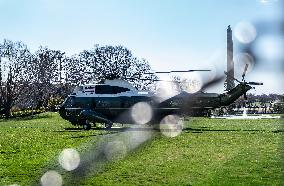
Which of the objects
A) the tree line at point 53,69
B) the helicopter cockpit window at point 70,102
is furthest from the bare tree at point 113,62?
the helicopter cockpit window at point 70,102

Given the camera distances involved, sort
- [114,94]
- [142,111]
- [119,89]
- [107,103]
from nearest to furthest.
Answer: [142,111] < [119,89] < [114,94] < [107,103]

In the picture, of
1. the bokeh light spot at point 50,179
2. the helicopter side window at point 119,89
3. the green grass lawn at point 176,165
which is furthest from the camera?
the helicopter side window at point 119,89

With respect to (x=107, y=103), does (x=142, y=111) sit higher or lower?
lower

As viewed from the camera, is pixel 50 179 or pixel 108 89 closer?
pixel 50 179

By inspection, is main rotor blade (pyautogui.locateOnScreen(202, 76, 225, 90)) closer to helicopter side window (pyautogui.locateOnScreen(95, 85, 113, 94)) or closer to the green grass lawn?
the green grass lawn

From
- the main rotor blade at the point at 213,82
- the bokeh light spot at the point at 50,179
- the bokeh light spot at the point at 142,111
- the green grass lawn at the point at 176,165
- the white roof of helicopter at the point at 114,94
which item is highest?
the white roof of helicopter at the point at 114,94

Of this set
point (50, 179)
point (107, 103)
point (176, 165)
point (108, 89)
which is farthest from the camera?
point (107, 103)

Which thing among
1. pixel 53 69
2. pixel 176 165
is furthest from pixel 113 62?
pixel 176 165

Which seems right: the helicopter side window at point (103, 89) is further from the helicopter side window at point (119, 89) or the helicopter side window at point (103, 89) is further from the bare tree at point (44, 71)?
the bare tree at point (44, 71)

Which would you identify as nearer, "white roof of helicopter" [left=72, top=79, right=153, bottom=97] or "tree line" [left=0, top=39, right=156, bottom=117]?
"white roof of helicopter" [left=72, top=79, right=153, bottom=97]

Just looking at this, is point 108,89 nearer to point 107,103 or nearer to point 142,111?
point 107,103

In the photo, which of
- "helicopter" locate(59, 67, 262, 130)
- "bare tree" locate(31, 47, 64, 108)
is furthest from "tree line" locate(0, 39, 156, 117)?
"helicopter" locate(59, 67, 262, 130)

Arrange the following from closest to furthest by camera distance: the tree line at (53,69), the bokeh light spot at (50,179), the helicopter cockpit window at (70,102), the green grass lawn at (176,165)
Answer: the bokeh light spot at (50,179) → the green grass lawn at (176,165) → the helicopter cockpit window at (70,102) → the tree line at (53,69)

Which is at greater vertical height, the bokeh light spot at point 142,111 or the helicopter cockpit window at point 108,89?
the helicopter cockpit window at point 108,89
